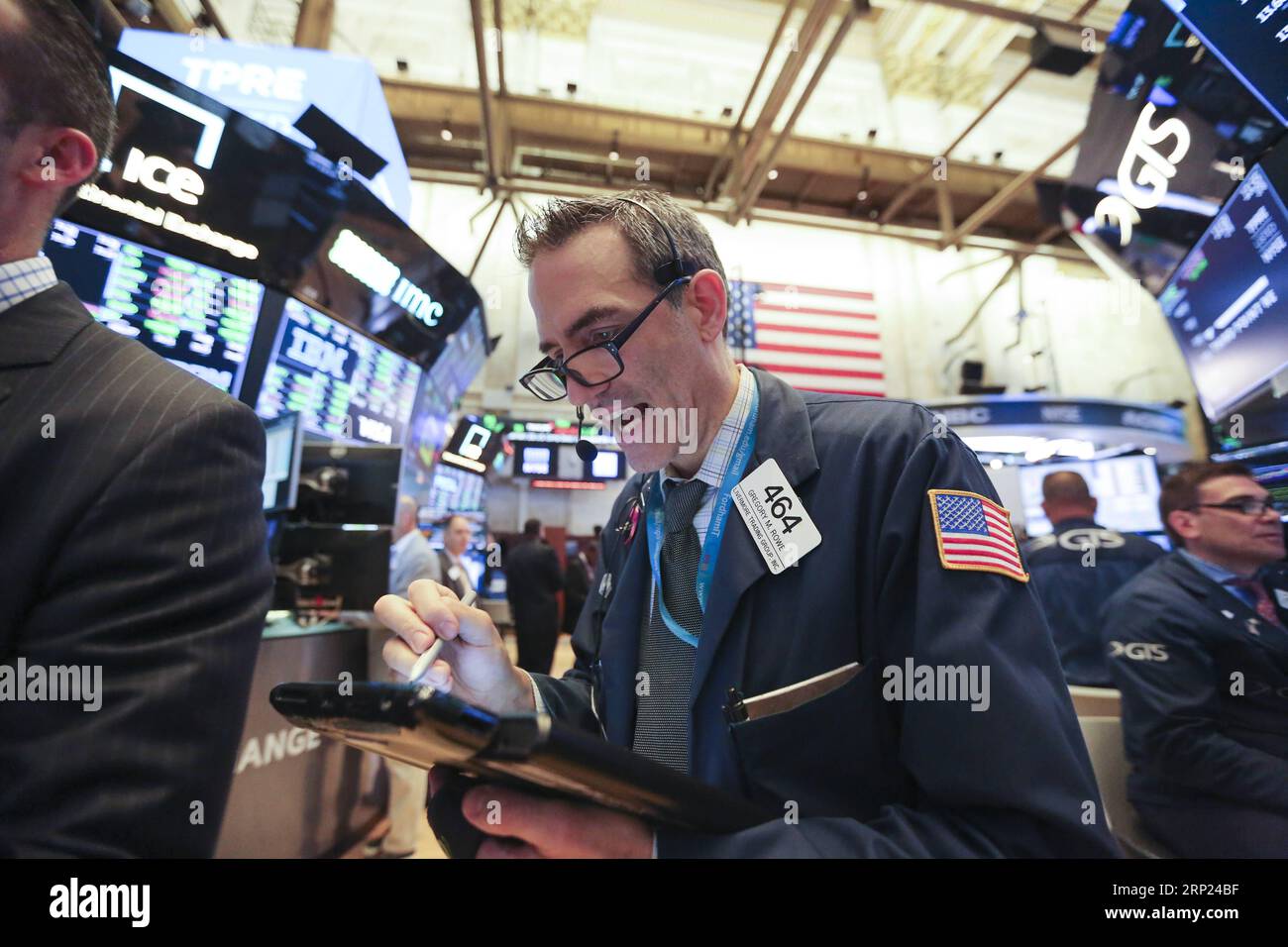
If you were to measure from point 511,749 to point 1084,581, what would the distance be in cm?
368

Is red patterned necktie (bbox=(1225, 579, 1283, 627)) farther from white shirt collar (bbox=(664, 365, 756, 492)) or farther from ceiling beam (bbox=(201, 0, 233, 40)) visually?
ceiling beam (bbox=(201, 0, 233, 40))

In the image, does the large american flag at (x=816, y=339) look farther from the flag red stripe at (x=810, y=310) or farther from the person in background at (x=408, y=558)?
the person in background at (x=408, y=558)

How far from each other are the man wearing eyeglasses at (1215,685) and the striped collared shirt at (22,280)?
3.16 meters

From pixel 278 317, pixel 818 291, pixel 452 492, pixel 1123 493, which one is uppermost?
pixel 818 291

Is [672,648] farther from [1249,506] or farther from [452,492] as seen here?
[452,492]

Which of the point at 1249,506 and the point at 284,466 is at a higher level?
the point at 284,466

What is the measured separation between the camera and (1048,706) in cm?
79

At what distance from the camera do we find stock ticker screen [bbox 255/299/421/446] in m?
3.83

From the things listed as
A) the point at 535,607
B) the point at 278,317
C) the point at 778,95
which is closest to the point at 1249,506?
the point at 278,317

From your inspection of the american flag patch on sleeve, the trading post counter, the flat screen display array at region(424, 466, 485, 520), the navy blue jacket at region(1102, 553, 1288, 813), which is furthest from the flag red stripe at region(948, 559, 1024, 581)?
the flat screen display array at region(424, 466, 485, 520)

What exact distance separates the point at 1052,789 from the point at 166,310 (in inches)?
163

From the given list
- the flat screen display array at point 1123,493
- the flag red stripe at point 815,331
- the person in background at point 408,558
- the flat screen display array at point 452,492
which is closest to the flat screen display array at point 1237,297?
the flat screen display array at point 1123,493

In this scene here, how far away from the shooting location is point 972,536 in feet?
2.88
